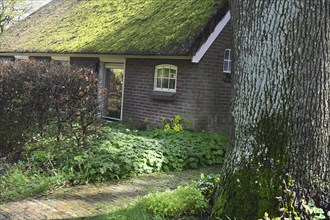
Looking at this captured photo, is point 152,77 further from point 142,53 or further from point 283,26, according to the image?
point 283,26

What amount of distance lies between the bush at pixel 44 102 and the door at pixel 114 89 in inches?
198

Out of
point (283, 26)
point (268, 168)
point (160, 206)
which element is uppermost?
point (283, 26)

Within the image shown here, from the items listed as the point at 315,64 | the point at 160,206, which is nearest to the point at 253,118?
the point at 315,64

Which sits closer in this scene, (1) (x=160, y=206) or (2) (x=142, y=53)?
(1) (x=160, y=206)

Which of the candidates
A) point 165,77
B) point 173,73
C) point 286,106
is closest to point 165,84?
point 165,77

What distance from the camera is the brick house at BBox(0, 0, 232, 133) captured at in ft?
35.9

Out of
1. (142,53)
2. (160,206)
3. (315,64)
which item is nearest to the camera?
(315,64)

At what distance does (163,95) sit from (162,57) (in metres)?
1.12

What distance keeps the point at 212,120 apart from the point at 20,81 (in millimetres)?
5756

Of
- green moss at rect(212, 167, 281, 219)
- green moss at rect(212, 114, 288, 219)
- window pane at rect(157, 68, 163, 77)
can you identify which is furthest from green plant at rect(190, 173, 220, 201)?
window pane at rect(157, 68, 163, 77)

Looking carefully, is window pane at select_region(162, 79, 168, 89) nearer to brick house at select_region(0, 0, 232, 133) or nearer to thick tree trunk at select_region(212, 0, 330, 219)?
brick house at select_region(0, 0, 232, 133)

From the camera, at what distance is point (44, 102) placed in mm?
7992

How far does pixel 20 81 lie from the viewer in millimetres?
8117

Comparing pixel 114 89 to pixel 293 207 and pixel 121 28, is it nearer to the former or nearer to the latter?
pixel 121 28
